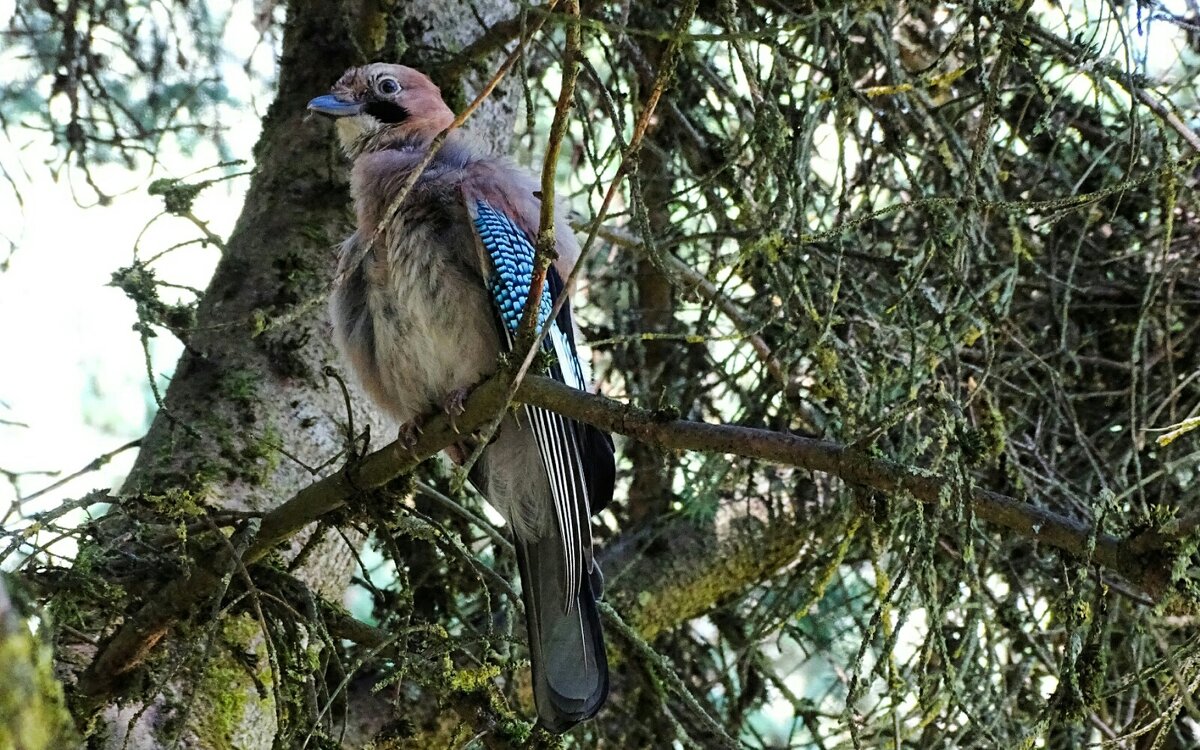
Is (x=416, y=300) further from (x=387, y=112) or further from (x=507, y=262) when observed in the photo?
(x=387, y=112)

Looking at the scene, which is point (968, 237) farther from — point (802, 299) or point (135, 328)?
point (135, 328)

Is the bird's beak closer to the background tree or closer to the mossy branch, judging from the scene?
the background tree

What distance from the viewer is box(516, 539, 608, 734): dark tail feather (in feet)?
8.98

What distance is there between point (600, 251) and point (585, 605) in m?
1.96

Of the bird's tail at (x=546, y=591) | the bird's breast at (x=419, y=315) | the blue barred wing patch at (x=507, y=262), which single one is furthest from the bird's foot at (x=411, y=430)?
the blue barred wing patch at (x=507, y=262)

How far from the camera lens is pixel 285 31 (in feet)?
12.7

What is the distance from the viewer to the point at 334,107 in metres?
3.44

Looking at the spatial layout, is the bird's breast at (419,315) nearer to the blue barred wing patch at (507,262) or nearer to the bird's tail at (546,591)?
the blue barred wing patch at (507,262)

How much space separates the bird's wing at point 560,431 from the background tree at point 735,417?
0.20 m

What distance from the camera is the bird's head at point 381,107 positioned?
11.3 feet

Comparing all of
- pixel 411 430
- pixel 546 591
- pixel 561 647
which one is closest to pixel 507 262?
pixel 411 430

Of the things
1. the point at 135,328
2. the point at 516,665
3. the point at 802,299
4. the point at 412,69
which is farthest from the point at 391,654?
the point at 412,69

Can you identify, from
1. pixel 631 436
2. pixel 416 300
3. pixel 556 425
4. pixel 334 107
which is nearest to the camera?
pixel 631 436

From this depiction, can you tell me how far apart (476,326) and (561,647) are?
0.86m
